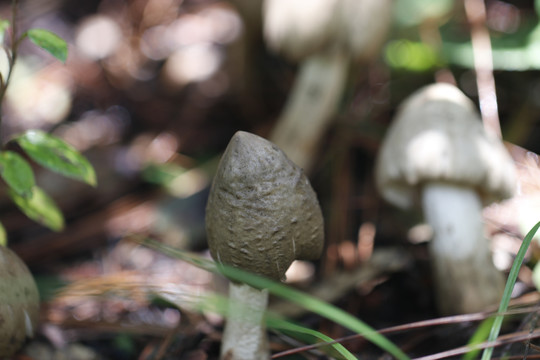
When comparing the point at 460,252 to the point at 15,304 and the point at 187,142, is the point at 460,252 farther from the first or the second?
the point at 187,142

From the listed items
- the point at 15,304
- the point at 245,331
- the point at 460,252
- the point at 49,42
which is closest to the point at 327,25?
the point at 460,252

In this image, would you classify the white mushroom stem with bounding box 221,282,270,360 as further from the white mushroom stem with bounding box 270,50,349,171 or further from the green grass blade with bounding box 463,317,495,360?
the white mushroom stem with bounding box 270,50,349,171

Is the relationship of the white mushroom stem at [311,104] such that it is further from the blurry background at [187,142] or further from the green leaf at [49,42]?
the green leaf at [49,42]

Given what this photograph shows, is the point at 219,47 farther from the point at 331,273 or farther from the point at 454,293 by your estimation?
the point at 454,293

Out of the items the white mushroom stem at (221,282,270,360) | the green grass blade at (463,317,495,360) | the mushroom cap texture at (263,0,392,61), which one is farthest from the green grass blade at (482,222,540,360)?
the mushroom cap texture at (263,0,392,61)

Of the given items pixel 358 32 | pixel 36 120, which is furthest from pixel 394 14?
pixel 36 120
